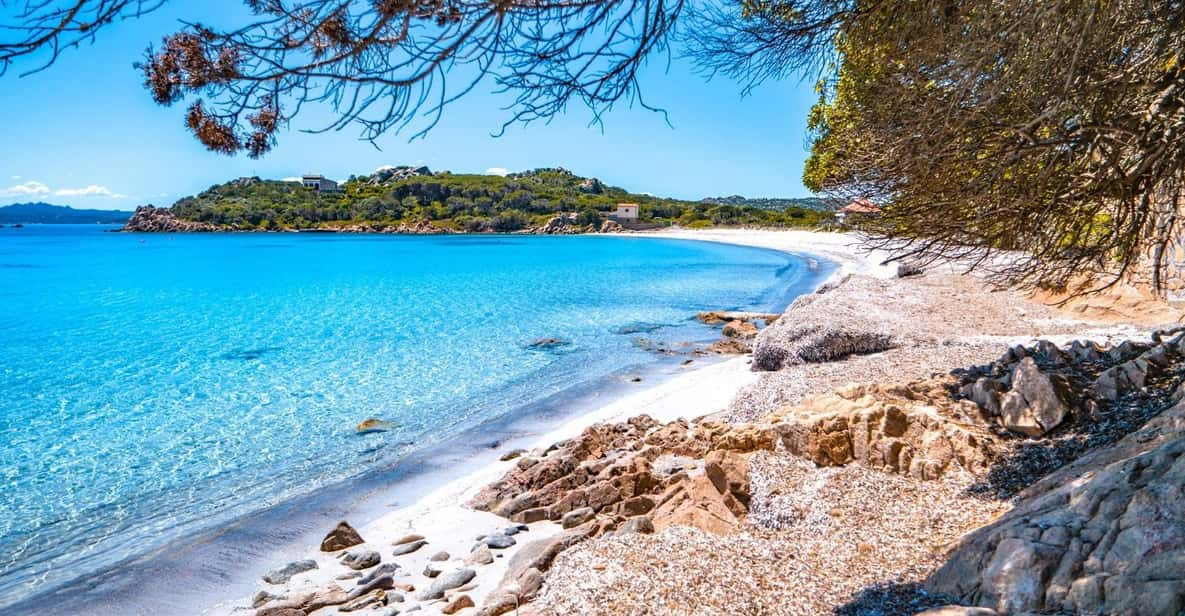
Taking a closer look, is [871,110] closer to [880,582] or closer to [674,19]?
[674,19]

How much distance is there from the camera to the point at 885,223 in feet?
19.0

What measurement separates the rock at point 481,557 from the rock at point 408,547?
796 mm

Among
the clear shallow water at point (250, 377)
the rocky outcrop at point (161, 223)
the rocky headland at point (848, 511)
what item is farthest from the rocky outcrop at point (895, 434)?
the rocky outcrop at point (161, 223)

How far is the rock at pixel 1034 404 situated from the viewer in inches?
214

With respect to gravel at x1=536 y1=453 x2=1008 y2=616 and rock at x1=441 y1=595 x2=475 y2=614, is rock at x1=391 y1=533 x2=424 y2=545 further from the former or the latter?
gravel at x1=536 y1=453 x2=1008 y2=616

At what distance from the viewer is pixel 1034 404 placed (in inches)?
221

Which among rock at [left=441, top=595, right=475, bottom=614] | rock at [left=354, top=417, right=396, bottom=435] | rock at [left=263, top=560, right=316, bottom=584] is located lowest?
rock at [left=354, top=417, right=396, bottom=435]

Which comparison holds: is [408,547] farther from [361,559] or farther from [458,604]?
[458,604]

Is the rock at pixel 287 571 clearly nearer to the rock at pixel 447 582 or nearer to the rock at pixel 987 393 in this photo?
the rock at pixel 447 582

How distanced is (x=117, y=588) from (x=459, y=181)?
151 metres

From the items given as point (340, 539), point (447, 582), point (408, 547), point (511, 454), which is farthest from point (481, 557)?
point (511, 454)

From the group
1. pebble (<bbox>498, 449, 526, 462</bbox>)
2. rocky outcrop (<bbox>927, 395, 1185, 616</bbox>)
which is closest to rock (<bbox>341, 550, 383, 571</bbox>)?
pebble (<bbox>498, 449, 526, 462</bbox>)

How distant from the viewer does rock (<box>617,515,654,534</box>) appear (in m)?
4.91

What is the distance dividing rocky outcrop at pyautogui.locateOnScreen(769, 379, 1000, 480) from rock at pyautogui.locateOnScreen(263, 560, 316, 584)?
453cm
